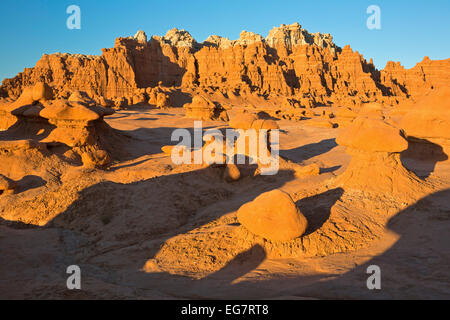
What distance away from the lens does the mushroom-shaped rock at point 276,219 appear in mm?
4277

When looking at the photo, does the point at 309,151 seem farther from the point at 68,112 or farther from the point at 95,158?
the point at 68,112

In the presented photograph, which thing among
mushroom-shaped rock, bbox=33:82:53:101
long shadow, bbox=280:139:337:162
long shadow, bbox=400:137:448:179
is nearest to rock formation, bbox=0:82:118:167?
mushroom-shaped rock, bbox=33:82:53:101

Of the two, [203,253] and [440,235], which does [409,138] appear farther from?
[203,253]

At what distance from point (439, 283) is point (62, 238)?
5605 mm

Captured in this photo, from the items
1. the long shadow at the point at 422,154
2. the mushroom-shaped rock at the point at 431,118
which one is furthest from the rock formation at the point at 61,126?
the mushroom-shaped rock at the point at 431,118

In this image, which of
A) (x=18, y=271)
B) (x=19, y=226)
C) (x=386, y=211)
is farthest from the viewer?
(x=19, y=226)

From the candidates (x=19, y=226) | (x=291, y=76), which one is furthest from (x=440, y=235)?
(x=291, y=76)

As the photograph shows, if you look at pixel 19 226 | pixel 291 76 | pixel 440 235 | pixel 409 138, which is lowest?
pixel 19 226

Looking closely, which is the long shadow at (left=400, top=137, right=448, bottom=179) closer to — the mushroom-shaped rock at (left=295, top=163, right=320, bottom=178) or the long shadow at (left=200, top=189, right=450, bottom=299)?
the mushroom-shaped rock at (left=295, top=163, right=320, bottom=178)

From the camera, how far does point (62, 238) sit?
208 inches

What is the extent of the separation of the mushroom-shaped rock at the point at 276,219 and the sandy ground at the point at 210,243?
159mm

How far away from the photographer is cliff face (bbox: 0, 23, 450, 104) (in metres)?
37.0

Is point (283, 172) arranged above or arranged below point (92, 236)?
above

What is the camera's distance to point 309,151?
13.0 metres
